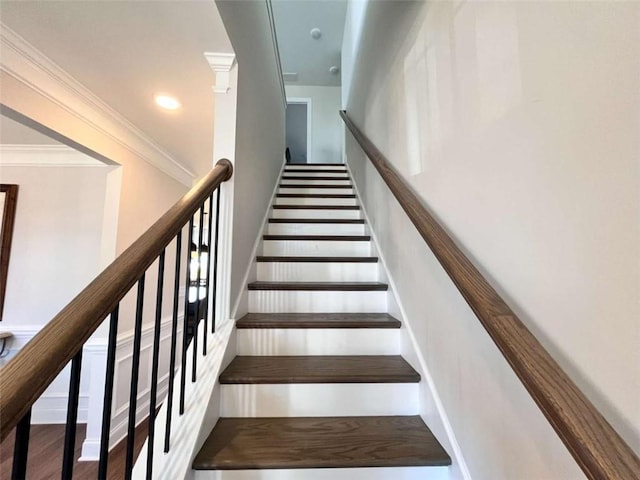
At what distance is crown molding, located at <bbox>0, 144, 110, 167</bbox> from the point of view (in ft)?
9.82

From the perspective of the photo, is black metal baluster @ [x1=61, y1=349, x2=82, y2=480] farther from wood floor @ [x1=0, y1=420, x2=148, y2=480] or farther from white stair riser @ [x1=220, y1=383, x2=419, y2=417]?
wood floor @ [x1=0, y1=420, x2=148, y2=480]

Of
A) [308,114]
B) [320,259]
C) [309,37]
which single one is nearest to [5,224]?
[320,259]

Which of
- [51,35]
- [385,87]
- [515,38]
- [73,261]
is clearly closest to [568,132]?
[515,38]

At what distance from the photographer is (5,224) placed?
2943mm

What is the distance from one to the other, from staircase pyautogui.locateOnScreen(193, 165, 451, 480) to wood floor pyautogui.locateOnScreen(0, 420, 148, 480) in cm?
164

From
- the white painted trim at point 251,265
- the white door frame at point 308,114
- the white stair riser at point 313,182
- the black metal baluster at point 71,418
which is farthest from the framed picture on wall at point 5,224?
the white door frame at point 308,114

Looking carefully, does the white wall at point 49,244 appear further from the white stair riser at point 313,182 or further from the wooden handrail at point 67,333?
the wooden handrail at point 67,333

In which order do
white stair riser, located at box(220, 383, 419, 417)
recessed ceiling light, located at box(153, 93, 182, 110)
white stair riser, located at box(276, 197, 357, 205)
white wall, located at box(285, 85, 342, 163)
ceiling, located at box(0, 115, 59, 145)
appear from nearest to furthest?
white stair riser, located at box(220, 383, 419, 417) < recessed ceiling light, located at box(153, 93, 182, 110) < ceiling, located at box(0, 115, 59, 145) < white stair riser, located at box(276, 197, 357, 205) < white wall, located at box(285, 85, 342, 163)

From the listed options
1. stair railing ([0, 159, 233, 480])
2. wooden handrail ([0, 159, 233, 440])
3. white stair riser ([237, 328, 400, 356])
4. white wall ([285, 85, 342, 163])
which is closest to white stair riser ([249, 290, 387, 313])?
white stair riser ([237, 328, 400, 356])

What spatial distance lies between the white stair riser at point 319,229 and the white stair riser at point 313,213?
9.5 inches

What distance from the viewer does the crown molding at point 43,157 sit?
2.99 meters

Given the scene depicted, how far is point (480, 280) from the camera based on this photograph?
0.78 m

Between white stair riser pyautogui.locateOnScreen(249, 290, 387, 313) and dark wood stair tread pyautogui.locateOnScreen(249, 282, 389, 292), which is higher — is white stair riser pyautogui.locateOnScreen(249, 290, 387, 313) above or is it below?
below

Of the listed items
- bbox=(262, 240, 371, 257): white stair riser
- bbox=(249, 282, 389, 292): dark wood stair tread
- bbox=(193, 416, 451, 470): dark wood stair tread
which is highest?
bbox=(262, 240, 371, 257): white stair riser
